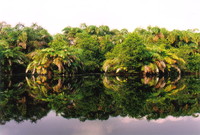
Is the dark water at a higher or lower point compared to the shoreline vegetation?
lower

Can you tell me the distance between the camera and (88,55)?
25891 mm

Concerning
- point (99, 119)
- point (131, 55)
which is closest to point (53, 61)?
point (131, 55)

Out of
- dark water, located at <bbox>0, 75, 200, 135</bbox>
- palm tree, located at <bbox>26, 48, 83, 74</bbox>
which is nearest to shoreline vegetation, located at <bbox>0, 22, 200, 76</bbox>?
palm tree, located at <bbox>26, 48, 83, 74</bbox>

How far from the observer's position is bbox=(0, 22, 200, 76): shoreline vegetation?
21578mm

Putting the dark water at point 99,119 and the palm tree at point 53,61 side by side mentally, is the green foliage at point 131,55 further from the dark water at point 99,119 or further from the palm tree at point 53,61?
the dark water at point 99,119

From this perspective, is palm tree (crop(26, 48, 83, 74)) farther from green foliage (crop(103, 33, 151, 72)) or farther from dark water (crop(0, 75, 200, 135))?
dark water (crop(0, 75, 200, 135))

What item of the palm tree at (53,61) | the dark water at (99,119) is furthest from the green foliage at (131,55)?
the dark water at (99,119)

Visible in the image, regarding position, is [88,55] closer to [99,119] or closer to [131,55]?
[131,55]

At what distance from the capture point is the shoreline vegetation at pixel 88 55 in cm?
2158

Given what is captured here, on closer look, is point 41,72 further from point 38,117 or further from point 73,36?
point 38,117

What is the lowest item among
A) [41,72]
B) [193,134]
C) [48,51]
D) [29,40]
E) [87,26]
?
[193,134]

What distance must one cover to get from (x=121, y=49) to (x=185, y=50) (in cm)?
969

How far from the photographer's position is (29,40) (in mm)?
26422

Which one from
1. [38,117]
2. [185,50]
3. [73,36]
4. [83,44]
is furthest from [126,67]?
[38,117]
